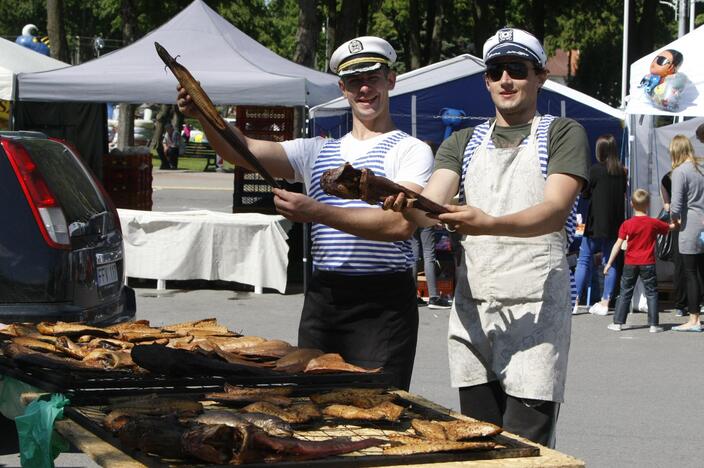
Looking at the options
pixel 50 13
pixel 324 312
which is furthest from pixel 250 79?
pixel 50 13

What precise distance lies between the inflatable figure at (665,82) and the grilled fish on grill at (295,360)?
9823mm

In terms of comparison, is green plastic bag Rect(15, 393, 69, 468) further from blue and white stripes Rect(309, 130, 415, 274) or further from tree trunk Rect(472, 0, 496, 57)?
tree trunk Rect(472, 0, 496, 57)

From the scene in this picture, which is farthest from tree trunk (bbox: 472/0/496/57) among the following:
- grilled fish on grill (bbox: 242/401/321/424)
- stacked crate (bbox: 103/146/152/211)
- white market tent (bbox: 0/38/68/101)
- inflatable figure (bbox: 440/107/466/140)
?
grilled fish on grill (bbox: 242/401/321/424)

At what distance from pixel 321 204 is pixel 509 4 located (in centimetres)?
3846

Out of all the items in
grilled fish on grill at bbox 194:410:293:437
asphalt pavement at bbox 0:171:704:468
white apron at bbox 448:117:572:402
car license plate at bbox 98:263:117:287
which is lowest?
asphalt pavement at bbox 0:171:704:468

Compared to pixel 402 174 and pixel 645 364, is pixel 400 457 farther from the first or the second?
pixel 645 364

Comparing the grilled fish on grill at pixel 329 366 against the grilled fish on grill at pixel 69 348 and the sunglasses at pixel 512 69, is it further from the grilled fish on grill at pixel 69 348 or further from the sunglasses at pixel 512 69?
the sunglasses at pixel 512 69

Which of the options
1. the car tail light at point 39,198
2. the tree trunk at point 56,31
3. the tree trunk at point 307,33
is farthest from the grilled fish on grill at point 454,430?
the tree trunk at point 56,31

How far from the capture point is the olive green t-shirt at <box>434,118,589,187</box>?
377 cm

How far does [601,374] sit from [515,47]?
6.72 metres

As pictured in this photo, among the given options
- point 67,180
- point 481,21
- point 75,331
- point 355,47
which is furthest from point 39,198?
point 481,21

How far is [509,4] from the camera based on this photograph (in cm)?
4106

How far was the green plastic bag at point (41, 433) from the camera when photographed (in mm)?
3221

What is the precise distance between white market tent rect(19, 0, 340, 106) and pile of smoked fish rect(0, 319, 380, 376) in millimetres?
9101
